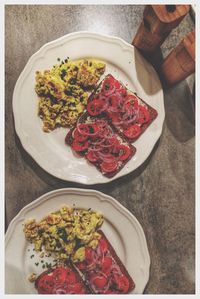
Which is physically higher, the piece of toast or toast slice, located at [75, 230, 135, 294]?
the piece of toast

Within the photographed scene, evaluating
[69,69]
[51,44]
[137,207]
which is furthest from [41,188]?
[51,44]

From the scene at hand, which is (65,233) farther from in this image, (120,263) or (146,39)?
(146,39)

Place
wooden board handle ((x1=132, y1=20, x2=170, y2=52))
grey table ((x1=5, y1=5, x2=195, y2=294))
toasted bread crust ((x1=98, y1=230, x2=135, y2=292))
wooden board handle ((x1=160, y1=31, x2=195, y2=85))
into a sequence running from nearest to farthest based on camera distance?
wooden board handle ((x1=160, y1=31, x2=195, y2=85)), wooden board handle ((x1=132, y1=20, x2=170, y2=52)), toasted bread crust ((x1=98, y1=230, x2=135, y2=292)), grey table ((x1=5, y1=5, x2=195, y2=294))

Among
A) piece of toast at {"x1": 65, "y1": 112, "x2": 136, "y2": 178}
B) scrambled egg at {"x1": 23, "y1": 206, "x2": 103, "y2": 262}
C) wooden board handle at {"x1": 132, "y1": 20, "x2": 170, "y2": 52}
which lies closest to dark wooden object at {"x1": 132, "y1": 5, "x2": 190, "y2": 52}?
wooden board handle at {"x1": 132, "y1": 20, "x2": 170, "y2": 52}

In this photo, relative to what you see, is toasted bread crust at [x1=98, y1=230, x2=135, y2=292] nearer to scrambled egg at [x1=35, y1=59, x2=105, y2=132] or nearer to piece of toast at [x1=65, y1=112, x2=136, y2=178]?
piece of toast at [x1=65, y1=112, x2=136, y2=178]

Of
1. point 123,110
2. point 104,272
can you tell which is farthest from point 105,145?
point 104,272

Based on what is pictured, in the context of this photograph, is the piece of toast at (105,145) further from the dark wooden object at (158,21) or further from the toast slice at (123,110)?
the dark wooden object at (158,21)
